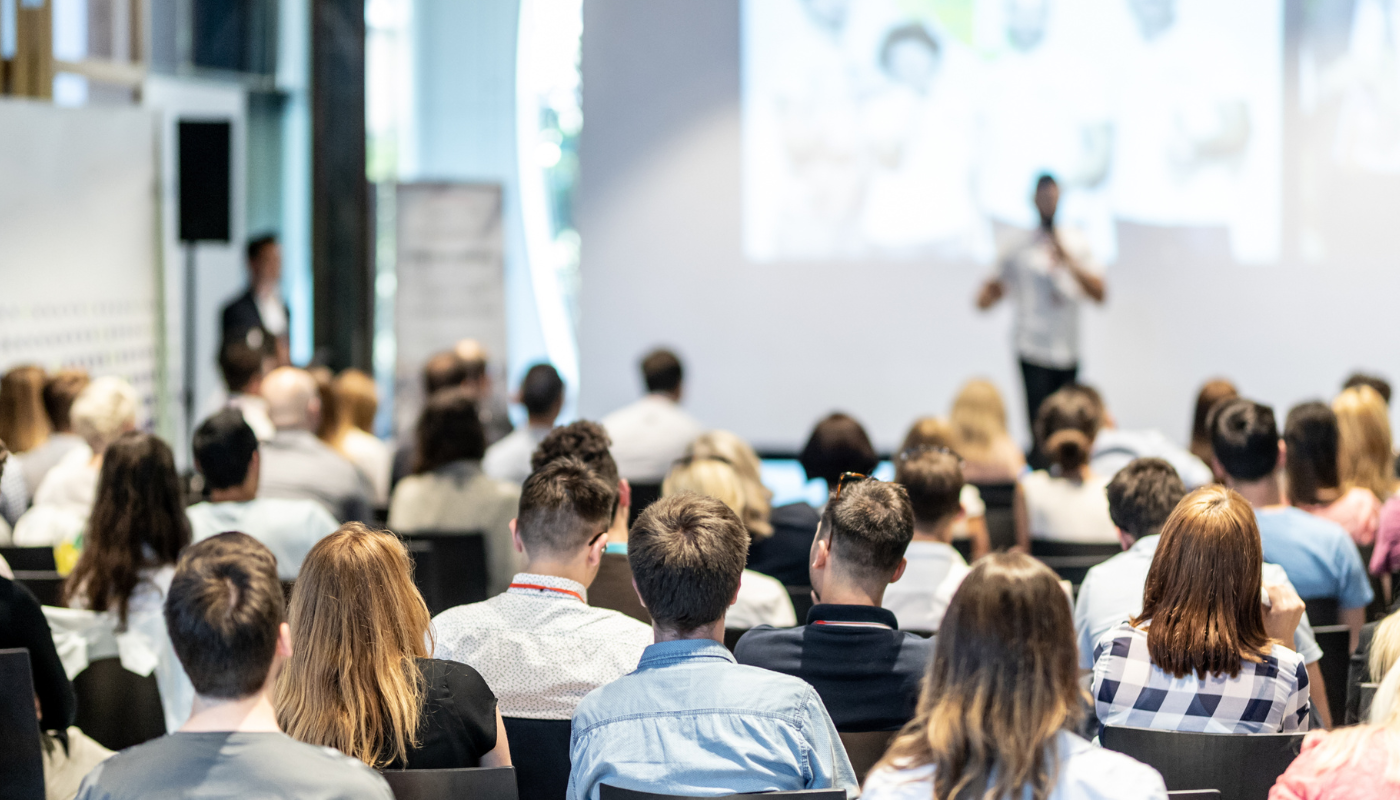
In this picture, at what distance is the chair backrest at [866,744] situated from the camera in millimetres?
2246

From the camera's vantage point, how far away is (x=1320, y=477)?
377 cm

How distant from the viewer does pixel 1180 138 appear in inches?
301

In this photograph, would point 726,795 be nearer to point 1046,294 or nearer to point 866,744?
point 866,744

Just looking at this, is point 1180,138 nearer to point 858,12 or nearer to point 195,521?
point 858,12

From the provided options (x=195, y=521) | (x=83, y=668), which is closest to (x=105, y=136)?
(x=195, y=521)

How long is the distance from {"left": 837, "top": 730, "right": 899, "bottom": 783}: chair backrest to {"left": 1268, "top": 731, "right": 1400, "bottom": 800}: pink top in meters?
0.62

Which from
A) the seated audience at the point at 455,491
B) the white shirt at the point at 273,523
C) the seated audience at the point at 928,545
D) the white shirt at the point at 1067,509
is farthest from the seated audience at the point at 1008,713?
the seated audience at the point at 455,491

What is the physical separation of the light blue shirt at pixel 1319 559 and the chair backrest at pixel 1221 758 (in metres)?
1.24

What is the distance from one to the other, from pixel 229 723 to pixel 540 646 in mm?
795

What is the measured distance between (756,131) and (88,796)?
276 inches

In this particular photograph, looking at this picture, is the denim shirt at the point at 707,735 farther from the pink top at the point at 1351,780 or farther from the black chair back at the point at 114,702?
the black chair back at the point at 114,702

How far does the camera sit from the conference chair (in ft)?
5.82

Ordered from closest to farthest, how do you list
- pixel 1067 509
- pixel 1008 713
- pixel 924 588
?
pixel 1008 713 → pixel 924 588 → pixel 1067 509

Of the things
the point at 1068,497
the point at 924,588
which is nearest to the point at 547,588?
the point at 924,588
